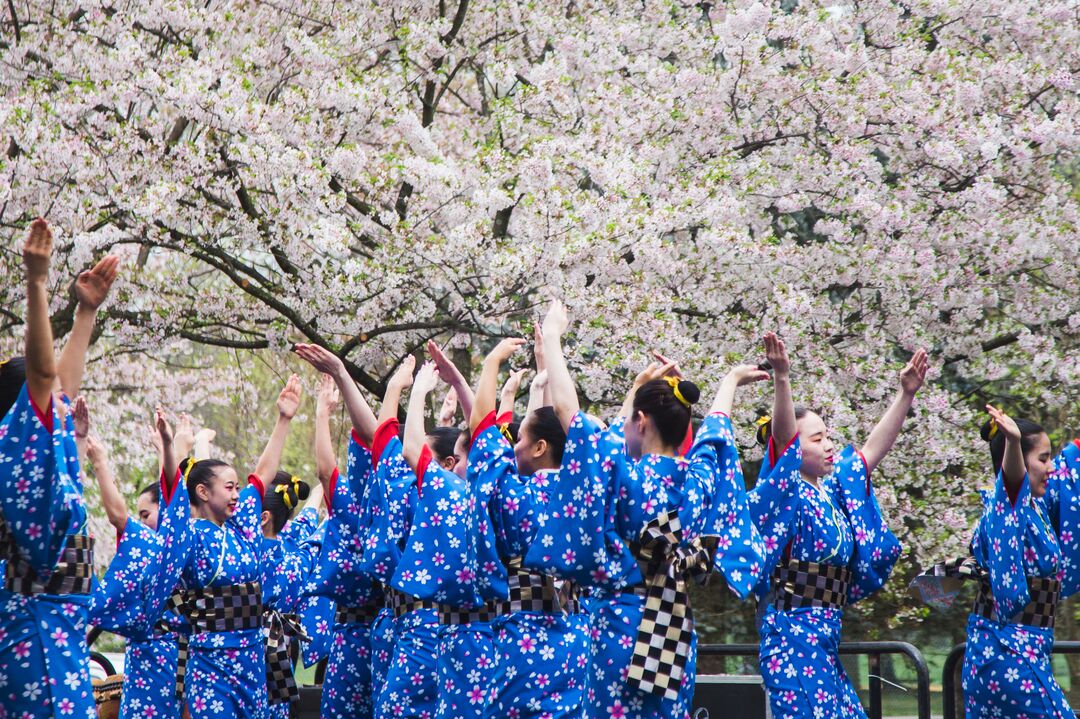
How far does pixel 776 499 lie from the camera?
4.58 meters

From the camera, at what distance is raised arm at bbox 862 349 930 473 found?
482 cm

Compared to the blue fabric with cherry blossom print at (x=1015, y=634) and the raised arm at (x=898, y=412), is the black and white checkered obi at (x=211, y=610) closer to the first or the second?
the raised arm at (x=898, y=412)

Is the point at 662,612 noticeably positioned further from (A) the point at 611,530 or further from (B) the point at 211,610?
(B) the point at 211,610

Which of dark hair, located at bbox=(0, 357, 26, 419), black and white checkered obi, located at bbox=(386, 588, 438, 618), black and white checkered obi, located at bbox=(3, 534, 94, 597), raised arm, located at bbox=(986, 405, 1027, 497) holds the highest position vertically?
raised arm, located at bbox=(986, 405, 1027, 497)

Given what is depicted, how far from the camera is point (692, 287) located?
851cm

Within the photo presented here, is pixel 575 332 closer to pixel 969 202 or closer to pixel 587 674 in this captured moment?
pixel 969 202

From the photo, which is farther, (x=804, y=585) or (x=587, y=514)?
(x=804, y=585)

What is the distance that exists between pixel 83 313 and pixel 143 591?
6.71ft

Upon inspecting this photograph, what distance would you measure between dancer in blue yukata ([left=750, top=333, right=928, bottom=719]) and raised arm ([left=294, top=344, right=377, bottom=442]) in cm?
170

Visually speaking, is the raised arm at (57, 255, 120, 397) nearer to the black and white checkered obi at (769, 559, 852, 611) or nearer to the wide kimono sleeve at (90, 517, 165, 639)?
the wide kimono sleeve at (90, 517, 165, 639)

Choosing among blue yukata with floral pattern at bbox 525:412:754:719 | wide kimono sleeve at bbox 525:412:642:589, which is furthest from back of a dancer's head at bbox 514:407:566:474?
wide kimono sleeve at bbox 525:412:642:589

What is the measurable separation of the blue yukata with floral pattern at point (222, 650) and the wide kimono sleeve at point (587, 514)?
206 centimetres

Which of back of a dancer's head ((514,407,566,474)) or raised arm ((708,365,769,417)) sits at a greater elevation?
raised arm ((708,365,769,417))

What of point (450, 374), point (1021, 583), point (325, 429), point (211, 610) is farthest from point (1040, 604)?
point (211, 610)
